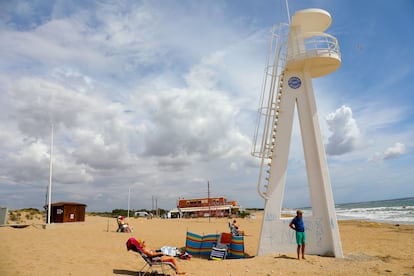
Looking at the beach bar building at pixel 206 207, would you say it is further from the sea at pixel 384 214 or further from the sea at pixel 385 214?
the sea at pixel 385 214

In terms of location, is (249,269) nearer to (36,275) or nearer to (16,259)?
(36,275)

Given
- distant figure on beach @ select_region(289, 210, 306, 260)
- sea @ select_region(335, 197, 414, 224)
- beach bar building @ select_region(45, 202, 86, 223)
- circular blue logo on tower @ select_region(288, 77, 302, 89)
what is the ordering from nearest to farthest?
distant figure on beach @ select_region(289, 210, 306, 260) < circular blue logo on tower @ select_region(288, 77, 302, 89) < beach bar building @ select_region(45, 202, 86, 223) < sea @ select_region(335, 197, 414, 224)

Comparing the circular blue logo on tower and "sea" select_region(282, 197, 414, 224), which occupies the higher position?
the circular blue logo on tower

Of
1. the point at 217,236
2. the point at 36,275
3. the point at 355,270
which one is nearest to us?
the point at 36,275

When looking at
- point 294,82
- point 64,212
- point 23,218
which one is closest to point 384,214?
point 64,212

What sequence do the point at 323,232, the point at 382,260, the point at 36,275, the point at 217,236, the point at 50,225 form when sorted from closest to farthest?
1. the point at 36,275
2. the point at 382,260
3. the point at 323,232
4. the point at 217,236
5. the point at 50,225

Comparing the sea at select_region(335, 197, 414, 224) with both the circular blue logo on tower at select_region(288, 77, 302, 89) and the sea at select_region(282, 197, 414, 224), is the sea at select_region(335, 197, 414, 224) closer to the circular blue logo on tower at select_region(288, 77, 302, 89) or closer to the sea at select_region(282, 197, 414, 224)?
the sea at select_region(282, 197, 414, 224)

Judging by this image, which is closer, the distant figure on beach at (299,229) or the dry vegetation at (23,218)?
the distant figure on beach at (299,229)

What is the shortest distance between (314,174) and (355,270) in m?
3.16

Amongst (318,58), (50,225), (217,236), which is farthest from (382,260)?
(50,225)

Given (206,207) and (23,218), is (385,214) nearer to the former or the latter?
A: (206,207)

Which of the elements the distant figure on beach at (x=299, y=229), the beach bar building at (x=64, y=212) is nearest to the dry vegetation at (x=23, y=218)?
the beach bar building at (x=64, y=212)

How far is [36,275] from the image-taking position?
643 centimetres

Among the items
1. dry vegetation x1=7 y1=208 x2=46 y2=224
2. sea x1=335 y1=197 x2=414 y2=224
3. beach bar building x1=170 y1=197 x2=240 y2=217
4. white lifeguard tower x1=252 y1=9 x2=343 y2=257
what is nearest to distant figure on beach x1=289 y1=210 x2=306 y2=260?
white lifeguard tower x1=252 y1=9 x2=343 y2=257
